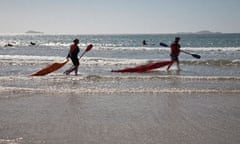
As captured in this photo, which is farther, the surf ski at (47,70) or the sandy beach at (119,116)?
the surf ski at (47,70)

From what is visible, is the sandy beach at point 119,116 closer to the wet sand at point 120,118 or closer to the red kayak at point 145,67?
the wet sand at point 120,118

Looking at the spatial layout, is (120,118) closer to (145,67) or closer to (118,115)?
(118,115)

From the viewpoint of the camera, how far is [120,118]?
21.5ft

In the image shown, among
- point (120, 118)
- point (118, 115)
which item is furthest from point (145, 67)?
point (120, 118)

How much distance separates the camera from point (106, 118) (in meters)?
6.55

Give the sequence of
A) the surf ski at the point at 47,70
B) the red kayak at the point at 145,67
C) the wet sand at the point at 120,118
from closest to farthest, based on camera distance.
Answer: the wet sand at the point at 120,118 < the surf ski at the point at 47,70 < the red kayak at the point at 145,67

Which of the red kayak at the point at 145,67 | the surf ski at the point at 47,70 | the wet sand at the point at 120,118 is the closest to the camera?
the wet sand at the point at 120,118

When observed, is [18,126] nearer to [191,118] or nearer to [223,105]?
[191,118]

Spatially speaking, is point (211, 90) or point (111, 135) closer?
point (111, 135)

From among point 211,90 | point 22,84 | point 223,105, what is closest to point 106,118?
point 223,105

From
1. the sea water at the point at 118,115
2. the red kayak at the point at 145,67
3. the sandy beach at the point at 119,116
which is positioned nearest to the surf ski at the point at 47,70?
the red kayak at the point at 145,67

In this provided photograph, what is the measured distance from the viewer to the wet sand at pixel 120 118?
5.25 m

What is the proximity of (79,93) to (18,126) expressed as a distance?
11.8 ft

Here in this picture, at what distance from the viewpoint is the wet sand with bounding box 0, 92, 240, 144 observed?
17.2 ft
